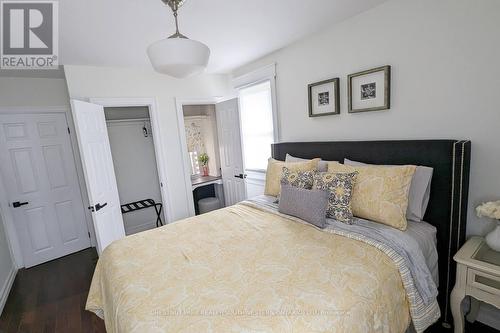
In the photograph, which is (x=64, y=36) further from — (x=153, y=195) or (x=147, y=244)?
(x=153, y=195)

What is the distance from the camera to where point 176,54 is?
3.82 feet

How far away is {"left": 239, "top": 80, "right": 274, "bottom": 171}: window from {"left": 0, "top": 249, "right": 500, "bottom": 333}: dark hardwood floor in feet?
7.92

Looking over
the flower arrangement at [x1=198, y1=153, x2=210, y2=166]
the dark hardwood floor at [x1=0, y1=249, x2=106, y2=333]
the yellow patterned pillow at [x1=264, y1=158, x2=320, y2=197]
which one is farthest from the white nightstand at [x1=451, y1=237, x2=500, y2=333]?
the flower arrangement at [x1=198, y1=153, x2=210, y2=166]

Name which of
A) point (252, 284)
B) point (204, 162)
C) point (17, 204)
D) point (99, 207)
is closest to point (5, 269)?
point (17, 204)

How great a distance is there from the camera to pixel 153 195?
13.2 feet

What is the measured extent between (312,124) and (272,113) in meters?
0.61

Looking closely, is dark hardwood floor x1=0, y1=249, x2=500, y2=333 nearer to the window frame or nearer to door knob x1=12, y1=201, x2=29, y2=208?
door knob x1=12, y1=201, x2=29, y2=208

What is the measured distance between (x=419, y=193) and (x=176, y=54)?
5.86 feet

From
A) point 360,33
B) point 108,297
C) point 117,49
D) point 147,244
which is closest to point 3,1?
point 117,49

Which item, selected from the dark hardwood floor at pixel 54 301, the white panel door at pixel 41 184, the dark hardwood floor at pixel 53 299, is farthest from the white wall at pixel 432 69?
the white panel door at pixel 41 184

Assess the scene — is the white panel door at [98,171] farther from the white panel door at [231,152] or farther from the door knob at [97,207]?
the white panel door at [231,152]

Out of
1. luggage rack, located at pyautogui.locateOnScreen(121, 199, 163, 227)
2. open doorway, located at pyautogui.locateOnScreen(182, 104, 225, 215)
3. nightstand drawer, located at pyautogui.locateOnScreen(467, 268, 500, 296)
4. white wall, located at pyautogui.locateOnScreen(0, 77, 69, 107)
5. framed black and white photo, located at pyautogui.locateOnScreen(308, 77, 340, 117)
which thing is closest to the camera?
nightstand drawer, located at pyautogui.locateOnScreen(467, 268, 500, 296)

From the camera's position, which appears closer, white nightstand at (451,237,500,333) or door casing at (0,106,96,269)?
white nightstand at (451,237,500,333)

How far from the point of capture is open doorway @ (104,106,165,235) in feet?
11.9
